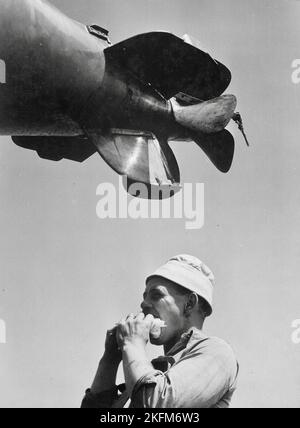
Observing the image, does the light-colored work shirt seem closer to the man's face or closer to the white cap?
the man's face

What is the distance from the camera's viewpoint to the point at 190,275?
2152 millimetres

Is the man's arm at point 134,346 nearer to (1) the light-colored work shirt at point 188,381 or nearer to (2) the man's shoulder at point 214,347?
(1) the light-colored work shirt at point 188,381

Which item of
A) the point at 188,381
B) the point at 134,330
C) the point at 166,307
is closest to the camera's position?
the point at 188,381

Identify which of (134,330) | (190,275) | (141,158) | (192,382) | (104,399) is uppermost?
(141,158)

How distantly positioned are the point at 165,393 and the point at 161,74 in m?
1.70

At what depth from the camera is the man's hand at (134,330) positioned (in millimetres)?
1851

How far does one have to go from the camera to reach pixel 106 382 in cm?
201

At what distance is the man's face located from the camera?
209cm

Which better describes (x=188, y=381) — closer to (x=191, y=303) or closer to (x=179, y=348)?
(x=179, y=348)

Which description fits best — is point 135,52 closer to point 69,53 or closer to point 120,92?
point 120,92

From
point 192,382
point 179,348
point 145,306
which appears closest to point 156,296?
point 145,306

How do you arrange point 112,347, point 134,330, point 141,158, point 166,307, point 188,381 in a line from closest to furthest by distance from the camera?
1. point 188,381
2. point 134,330
3. point 112,347
4. point 166,307
5. point 141,158

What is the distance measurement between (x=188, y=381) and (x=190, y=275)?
47 cm

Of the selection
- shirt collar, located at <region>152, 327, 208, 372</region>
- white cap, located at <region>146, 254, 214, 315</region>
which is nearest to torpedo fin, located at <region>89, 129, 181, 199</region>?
white cap, located at <region>146, 254, 214, 315</region>
